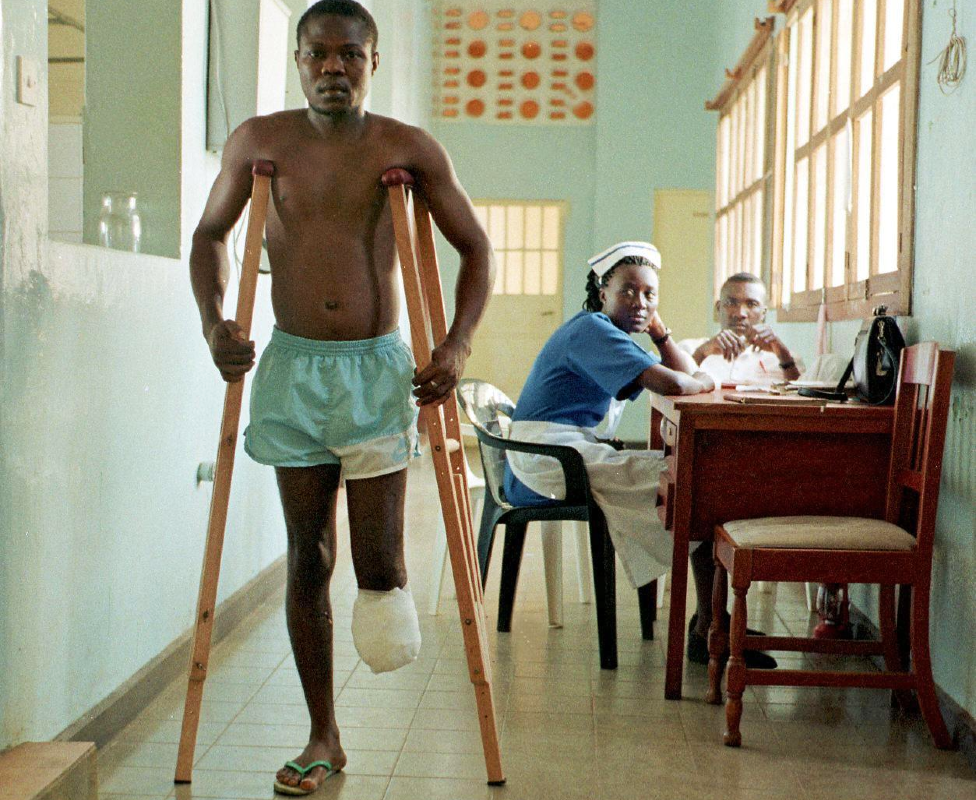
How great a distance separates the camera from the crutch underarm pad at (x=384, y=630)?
247 cm

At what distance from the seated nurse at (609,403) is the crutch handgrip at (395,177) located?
Answer: 1.25 metres

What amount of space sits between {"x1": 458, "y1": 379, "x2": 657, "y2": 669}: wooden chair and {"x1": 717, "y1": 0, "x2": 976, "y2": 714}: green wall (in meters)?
0.92

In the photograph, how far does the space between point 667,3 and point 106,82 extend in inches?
323

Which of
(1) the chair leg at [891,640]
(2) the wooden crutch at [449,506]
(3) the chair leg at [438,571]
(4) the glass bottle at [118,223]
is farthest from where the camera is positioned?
(3) the chair leg at [438,571]

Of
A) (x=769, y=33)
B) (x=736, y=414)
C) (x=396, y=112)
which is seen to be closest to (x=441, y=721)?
(x=736, y=414)

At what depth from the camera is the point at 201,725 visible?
289cm

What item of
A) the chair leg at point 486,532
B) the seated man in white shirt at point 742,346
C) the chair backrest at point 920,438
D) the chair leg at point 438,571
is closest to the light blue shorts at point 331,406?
the chair backrest at point 920,438

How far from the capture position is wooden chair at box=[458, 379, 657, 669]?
3492 millimetres

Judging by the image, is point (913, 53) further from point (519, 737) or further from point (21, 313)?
point (21, 313)

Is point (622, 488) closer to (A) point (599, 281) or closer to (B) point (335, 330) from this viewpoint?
(A) point (599, 281)

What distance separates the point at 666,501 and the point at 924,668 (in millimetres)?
811

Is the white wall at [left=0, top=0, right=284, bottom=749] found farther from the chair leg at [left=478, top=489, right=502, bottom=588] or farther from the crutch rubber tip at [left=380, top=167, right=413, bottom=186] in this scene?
the chair leg at [left=478, top=489, right=502, bottom=588]

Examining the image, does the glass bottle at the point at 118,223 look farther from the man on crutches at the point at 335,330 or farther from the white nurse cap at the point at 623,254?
the white nurse cap at the point at 623,254

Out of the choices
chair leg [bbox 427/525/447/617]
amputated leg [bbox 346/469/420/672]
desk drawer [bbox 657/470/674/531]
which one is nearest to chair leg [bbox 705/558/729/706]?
desk drawer [bbox 657/470/674/531]
